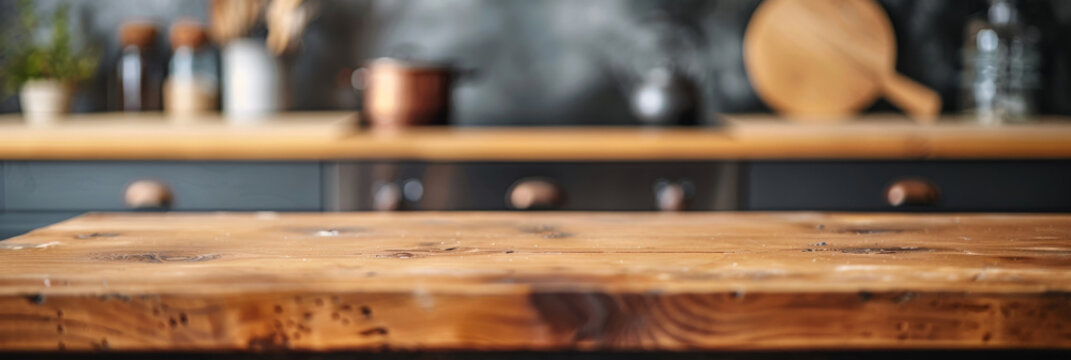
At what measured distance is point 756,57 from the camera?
2.38m

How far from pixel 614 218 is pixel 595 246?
219 millimetres

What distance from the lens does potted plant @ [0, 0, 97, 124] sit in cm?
218

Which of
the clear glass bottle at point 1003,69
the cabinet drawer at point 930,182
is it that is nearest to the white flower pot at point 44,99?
the cabinet drawer at point 930,182

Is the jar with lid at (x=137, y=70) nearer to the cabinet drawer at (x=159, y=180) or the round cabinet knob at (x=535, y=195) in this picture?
the cabinet drawer at (x=159, y=180)

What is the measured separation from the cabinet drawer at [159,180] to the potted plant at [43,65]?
256 millimetres

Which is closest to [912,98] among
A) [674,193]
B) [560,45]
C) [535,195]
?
[674,193]

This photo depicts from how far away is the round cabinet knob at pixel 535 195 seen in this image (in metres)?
1.89

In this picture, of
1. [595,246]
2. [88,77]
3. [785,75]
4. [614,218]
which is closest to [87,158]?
[88,77]

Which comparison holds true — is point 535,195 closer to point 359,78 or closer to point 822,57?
point 359,78

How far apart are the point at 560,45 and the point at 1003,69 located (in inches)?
41.6

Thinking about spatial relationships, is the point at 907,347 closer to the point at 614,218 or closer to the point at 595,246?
the point at 595,246

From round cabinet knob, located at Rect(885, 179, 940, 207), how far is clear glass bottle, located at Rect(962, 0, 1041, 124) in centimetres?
45

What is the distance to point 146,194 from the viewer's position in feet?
6.08

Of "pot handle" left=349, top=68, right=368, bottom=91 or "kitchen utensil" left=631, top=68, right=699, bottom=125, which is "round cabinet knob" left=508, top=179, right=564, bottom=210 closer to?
"kitchen utensil" left=631, top=68, right=699, bottom=125
